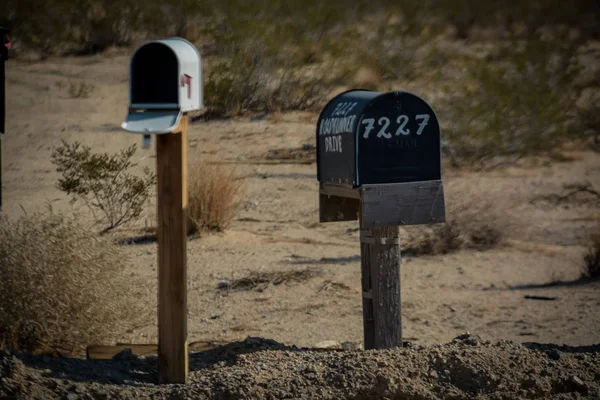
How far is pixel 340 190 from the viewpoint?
5934 mm

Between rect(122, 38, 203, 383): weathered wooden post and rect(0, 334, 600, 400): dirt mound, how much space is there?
Result: 244 millimetres

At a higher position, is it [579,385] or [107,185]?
[107,185]

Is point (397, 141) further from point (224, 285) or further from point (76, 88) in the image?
point (76, 88)

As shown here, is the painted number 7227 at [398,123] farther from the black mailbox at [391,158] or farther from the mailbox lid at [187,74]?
the mailbox lid at [187,74]

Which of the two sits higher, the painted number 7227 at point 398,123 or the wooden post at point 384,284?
the painted number 7227 at point 398,123

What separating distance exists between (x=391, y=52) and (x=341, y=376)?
51.7 ft

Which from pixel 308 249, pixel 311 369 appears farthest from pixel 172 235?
pixel 308 249

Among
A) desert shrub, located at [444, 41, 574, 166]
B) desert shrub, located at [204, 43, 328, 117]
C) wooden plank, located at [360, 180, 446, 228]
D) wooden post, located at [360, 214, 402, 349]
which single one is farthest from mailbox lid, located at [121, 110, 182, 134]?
desert shrub, located at [204, 43, 328, 117]

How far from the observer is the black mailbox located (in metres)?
5.55

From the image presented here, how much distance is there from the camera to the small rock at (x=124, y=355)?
5.94 m

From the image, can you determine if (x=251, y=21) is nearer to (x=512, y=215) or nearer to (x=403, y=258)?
(x=512, y=215)

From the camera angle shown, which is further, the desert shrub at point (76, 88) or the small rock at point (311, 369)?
the desert shrub at point (76, 88)

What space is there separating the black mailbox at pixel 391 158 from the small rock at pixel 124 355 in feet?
5.30

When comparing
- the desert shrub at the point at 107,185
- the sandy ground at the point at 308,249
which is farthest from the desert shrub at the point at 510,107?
the desert shrub at the point at 107,185
